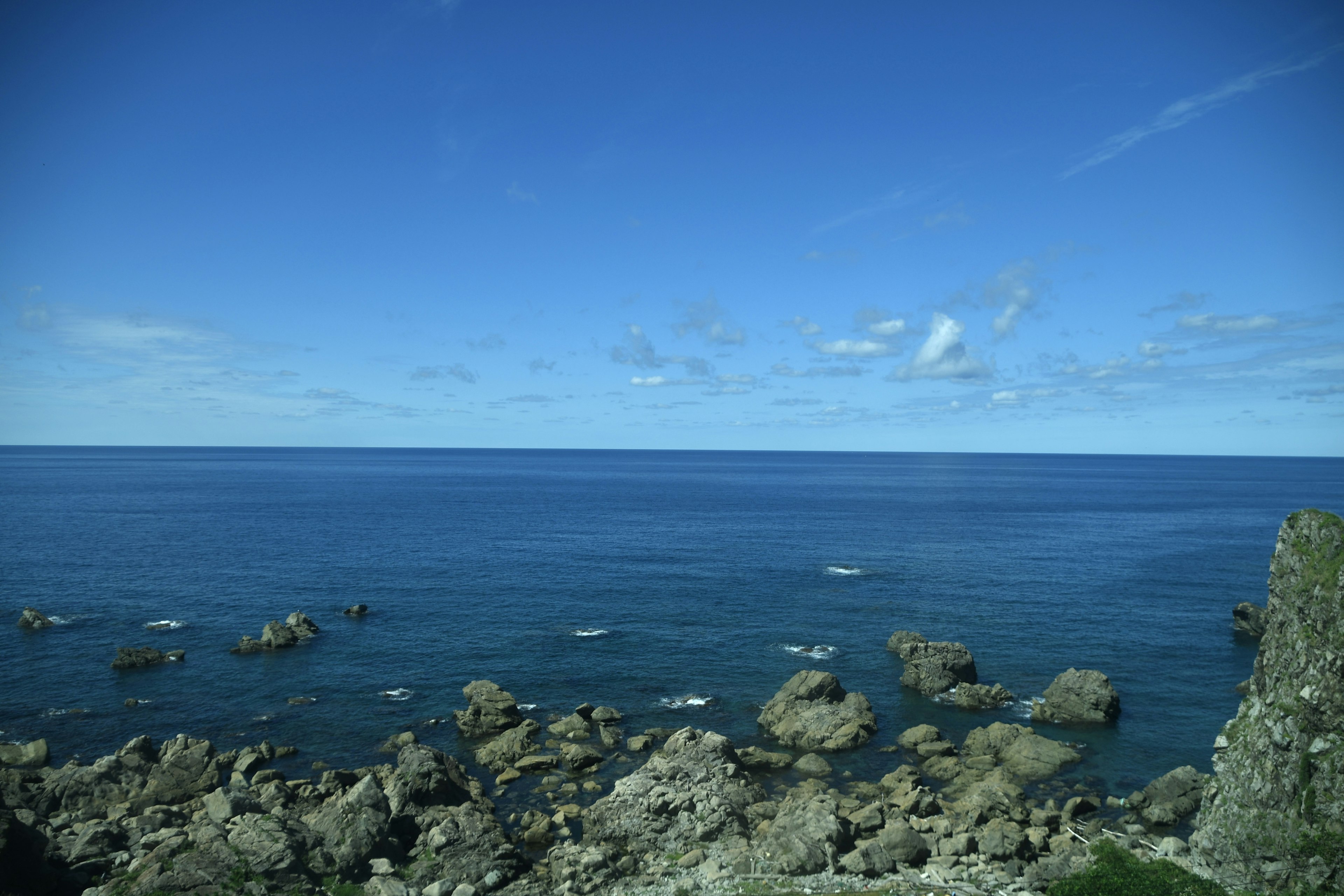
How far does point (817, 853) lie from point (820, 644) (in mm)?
42450

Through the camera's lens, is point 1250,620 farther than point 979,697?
Yes

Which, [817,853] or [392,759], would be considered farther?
[392,759]

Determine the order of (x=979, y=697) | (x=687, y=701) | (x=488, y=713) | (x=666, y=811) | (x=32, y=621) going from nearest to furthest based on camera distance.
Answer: (x=666, y=811) < (x=488, y=713) < (x=979, y=697) < (x=687, y=701) < (x=32, y=621)

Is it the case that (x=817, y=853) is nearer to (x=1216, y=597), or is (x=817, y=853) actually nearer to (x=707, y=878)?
(x=707, y=878)

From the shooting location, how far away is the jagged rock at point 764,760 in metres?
50.6

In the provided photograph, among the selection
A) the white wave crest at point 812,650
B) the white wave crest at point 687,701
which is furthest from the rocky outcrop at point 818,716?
the white wave crest at point 812,650

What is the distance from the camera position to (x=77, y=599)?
9050 centimetres


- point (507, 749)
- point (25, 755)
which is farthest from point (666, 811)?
point (25, 755)

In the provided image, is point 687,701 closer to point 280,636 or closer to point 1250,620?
point 280,636

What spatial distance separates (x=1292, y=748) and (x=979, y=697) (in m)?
29.4

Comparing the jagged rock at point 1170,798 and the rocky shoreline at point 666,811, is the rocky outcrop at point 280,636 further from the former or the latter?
the jagged rock at point 1170,798

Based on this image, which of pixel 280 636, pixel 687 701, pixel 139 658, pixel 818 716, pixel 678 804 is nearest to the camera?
pixel 678 804

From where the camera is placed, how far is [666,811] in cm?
4172

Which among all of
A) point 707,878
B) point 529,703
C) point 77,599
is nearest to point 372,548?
point 77,599
